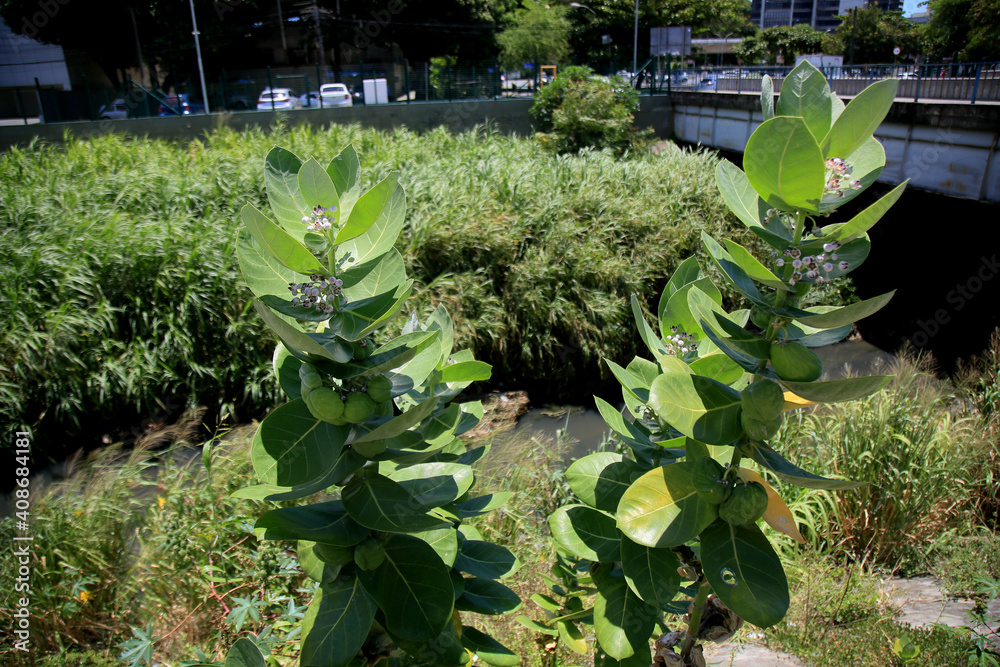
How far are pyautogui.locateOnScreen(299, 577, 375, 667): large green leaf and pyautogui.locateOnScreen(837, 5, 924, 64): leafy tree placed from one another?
45551 millimetres

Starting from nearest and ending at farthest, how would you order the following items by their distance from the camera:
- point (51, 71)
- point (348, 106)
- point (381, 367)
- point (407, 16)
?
point (381, 367) → point (348, 106) → point (51, 71) → point (407, 16)

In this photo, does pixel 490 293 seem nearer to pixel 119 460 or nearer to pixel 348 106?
pixel 119 460

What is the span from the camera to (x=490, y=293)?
327 inches

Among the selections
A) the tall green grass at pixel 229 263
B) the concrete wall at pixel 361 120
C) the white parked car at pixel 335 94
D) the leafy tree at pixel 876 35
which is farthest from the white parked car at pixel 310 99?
the leafy tree at pixel 876 35

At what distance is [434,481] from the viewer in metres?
1.24

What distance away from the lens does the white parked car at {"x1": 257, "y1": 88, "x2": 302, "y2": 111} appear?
17.8 metres

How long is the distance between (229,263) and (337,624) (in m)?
6.78

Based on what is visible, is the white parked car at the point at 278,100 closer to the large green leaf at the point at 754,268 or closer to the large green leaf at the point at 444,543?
the large green leaf at the point at 444,543

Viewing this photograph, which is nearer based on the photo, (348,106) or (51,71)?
(348,106)

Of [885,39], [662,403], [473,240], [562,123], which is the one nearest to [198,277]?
[473,240]

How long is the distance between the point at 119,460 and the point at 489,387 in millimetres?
4374

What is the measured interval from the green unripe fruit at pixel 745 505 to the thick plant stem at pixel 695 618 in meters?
0.25

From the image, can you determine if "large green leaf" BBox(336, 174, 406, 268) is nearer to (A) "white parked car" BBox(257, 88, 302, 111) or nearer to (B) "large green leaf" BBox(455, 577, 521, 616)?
(B) "large green leaf" BBox(455, 577, 521, 616)

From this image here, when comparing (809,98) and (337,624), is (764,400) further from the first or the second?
(337,624)
